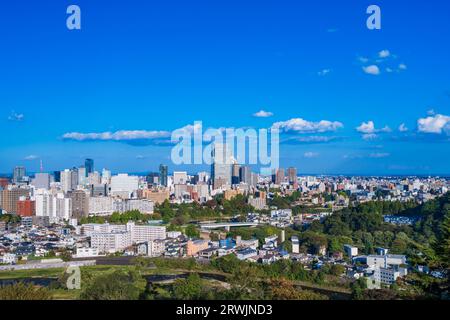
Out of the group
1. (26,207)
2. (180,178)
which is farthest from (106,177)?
(180,178)

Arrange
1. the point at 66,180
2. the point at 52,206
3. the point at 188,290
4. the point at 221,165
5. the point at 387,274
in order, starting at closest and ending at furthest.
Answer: the point at 188,290 → the point at 387,274 → the point at 221,165 → the point at 66,180 → the point at 52,206

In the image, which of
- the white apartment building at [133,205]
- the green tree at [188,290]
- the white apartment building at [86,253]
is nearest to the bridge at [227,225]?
the white apartment building at [133,205]

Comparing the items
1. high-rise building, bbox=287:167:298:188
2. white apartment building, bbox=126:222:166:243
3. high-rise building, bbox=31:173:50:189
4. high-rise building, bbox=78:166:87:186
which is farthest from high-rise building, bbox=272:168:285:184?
high-rise building, bbox=31:173:50:189

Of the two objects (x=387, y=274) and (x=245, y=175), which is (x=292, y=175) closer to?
(x=245, y=175)

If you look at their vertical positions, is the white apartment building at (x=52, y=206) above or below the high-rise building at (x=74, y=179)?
below

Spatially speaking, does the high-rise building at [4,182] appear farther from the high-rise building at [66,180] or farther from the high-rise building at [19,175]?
the high-rise building at [66,180]

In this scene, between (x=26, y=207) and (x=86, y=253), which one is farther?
(x=26, y=207)

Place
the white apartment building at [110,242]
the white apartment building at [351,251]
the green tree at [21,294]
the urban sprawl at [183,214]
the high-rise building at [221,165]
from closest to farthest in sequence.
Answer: the green tree at [21,294] < the high-rise building at [221,165] < the white apartment building at [351,251] < the urban sprawl at [183,214] < the white apartment building at [110,242]
